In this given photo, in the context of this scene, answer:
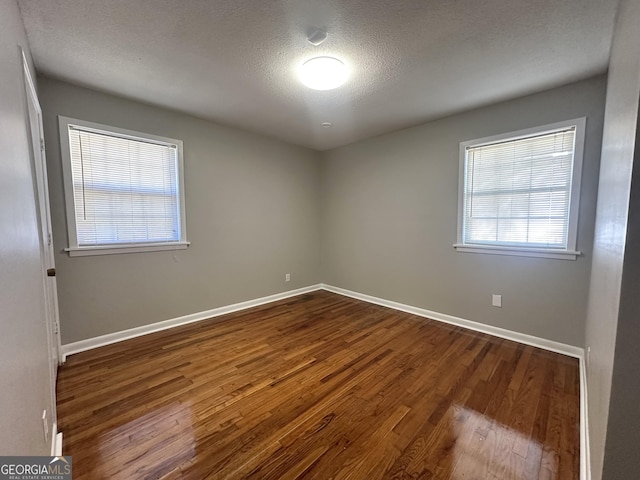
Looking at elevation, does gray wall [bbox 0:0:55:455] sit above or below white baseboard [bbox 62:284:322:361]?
above

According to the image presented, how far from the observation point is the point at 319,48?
195 cm

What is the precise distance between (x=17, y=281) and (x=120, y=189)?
2143 mm

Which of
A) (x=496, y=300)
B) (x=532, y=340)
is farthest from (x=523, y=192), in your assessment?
(x=532, y=340)

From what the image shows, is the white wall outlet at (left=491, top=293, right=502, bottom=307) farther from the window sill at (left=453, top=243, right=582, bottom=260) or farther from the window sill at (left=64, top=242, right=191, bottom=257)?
the window sill at (left=64, top=242, right=191, bottom=257)

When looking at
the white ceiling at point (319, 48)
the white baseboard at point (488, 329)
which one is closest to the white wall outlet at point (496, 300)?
the white baseboard at point (488, 329)

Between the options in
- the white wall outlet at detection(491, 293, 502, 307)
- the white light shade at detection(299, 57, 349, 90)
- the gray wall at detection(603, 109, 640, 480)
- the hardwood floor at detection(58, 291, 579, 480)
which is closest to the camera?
the gray wall at detection(603, 109, 640, 480)

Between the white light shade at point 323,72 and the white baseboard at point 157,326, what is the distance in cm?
293

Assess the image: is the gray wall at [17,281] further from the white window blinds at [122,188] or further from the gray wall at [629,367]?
the gray wall at [629,367]

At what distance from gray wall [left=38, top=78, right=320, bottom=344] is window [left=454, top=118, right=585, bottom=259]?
250cm

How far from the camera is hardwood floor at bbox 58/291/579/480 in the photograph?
4.62 feet

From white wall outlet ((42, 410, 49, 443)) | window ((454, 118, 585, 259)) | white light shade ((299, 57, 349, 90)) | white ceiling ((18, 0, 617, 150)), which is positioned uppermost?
white ceiling ((18, 0, 617, 150))

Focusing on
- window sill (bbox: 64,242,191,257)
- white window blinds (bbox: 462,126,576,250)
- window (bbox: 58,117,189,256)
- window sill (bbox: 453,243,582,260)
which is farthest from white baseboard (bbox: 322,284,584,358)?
window (bbox: 58,117,189,256)

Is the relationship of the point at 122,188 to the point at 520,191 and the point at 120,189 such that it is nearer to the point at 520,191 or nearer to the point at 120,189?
the point at 120,189

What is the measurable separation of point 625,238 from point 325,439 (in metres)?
1.66
